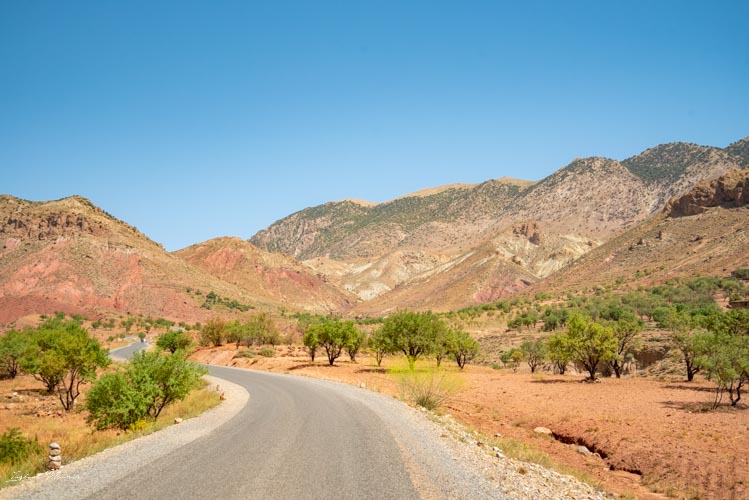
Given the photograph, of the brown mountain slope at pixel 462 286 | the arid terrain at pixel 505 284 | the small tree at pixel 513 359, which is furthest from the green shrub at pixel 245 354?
the brown mountain slope at pixel 462 286

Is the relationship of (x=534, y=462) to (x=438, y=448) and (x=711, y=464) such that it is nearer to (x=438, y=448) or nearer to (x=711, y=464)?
(x=438, y=448)

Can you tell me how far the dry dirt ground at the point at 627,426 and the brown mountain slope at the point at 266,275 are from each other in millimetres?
95841

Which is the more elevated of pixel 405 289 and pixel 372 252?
pixel 372 252

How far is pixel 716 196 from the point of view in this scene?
303ft

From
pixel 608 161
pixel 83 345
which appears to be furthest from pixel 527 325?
pixel 608 161

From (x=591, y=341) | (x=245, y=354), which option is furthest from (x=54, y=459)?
(x=245, y=354)

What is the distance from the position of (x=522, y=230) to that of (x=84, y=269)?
109572mm

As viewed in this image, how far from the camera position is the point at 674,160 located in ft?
509

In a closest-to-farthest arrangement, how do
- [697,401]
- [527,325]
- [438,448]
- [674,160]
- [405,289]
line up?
[438,448]
[697,401]
[527,325]
[405,289]
[674,160]

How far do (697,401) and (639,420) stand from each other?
6.04 metres

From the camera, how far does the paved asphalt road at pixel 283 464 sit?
859 centimetres

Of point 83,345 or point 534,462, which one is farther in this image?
point 83,345

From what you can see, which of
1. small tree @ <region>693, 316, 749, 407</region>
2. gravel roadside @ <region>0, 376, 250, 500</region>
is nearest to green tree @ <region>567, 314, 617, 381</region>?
small tree @ <region>693, 316, 749, 407</region>

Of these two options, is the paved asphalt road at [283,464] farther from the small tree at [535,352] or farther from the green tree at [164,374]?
the small tree at [535,352]
